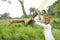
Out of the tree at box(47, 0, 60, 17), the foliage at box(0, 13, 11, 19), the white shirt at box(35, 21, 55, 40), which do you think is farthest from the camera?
the tree at box(47, 0, 60, 17)

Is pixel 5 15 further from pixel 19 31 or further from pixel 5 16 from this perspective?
pixel 19 31

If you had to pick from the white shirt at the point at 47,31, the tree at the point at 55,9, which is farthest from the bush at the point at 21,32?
the tree at the point at 55,9

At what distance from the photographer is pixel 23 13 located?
369cm

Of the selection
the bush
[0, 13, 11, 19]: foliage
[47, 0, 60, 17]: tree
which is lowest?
the bush

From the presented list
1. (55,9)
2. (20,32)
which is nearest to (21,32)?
(20,32)

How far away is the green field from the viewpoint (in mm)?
3506

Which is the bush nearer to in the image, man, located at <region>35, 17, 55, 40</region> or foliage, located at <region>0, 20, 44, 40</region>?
foliage, located at <region>0, 20, 44, 40</region>

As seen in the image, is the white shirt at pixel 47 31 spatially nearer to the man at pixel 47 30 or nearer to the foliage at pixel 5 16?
the man at pixel 47 30

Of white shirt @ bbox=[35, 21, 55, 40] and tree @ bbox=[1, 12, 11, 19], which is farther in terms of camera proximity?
tree @ bbox=[1, 12, 11, 19]

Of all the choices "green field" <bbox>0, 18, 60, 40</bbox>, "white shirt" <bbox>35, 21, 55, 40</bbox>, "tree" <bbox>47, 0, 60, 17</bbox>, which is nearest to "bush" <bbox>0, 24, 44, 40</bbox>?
"green field" <bbox>0, 18, 60, 40</bbox>

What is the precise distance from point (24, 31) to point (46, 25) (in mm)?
277

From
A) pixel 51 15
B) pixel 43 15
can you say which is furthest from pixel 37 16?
pixel 51 15

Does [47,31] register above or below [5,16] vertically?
below

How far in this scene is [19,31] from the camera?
3.54m
